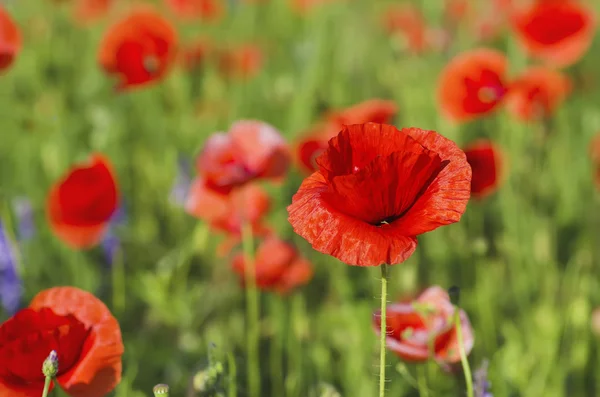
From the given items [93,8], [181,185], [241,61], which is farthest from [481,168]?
[93,8]

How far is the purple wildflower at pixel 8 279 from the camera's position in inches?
54.6

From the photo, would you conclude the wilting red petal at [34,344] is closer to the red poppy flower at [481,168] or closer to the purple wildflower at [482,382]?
the purple wildflower at [482,382]

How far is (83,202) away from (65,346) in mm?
492

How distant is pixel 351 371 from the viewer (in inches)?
50.3

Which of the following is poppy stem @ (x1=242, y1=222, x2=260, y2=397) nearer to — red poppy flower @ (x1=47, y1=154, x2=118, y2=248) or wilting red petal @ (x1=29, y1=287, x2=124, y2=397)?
red poppy flower @ (x1=47, y1=154, x2=118, y2=248)

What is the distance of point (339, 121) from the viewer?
4.40 ft

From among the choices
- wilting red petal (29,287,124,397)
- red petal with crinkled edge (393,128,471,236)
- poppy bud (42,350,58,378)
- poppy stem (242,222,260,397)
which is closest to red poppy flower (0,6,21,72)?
poppy stem (242,222,260,397)

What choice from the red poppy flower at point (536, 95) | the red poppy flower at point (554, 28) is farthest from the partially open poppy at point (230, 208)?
the red poppy flower at point (554, 28)

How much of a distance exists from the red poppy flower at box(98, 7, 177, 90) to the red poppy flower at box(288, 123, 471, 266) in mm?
882

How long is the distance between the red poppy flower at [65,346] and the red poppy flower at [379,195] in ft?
0.93

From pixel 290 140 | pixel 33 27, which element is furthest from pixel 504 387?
pixel 33 27

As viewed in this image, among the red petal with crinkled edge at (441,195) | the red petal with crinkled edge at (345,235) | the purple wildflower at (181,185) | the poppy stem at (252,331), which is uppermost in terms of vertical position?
the red petal with crinkled edge at (441,195)

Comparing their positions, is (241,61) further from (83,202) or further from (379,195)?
(379,195)

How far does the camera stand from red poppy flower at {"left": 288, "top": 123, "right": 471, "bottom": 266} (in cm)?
70
